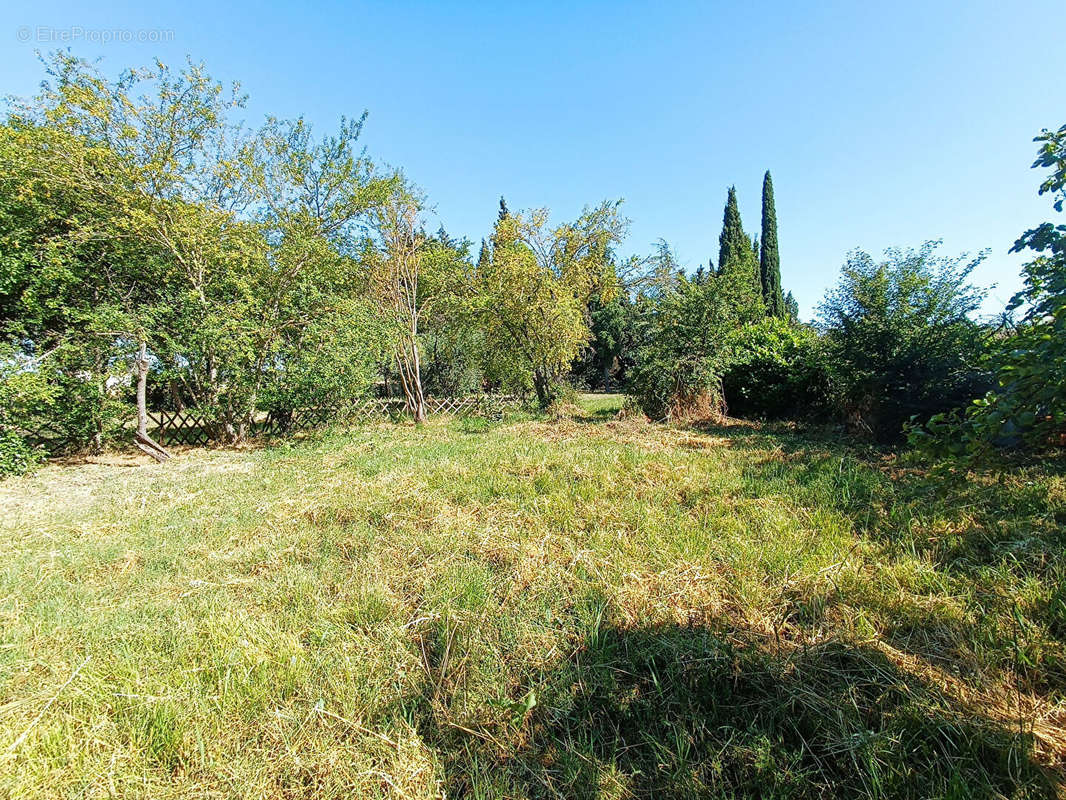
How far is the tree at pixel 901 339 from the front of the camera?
5762 mm

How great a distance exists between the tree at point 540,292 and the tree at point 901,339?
5967 millimetres

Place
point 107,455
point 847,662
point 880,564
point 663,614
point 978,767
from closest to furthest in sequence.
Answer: point 978,767, point 847,662, point 663,614, point 880,564, point 107,455

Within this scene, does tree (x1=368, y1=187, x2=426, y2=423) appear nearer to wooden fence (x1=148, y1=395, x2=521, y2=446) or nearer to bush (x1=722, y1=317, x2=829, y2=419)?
wooden fence (x1=148, y1=395, x2=521, y2=446)

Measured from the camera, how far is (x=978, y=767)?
1.32 m

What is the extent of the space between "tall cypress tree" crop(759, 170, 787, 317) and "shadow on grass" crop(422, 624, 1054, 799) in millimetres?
27012

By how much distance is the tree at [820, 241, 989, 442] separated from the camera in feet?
18.9

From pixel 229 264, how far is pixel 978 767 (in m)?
11.3

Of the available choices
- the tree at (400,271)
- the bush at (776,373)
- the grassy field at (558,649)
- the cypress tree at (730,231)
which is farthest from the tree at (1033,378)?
the cypress tree at (730,231)

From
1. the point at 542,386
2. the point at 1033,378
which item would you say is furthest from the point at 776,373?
the point at 1033,378

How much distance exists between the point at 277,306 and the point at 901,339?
38.3 feet

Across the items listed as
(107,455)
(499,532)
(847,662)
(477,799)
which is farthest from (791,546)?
(107,455)

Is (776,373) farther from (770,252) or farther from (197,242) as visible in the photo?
(770,252)

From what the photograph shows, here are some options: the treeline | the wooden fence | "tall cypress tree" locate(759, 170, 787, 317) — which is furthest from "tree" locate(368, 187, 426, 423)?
"tall cypress tree" locate(759, 170, 787, 317)

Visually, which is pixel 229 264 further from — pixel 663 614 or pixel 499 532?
pixel 663 614
